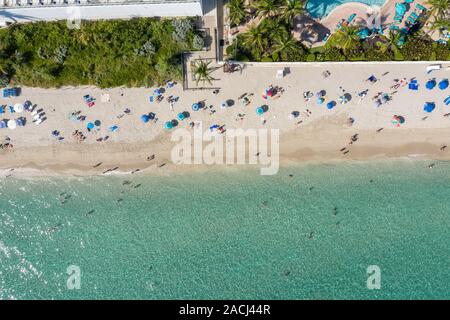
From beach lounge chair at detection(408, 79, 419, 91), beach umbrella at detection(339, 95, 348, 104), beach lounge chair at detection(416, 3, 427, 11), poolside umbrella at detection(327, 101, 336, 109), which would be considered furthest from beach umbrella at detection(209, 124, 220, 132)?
beach lounge chair at detection(416, 3, 427, 11)

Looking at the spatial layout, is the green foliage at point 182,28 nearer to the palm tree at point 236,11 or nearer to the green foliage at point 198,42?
the green foliage at point 198,42

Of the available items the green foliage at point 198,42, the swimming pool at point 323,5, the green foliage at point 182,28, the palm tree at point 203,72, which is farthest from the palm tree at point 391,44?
the green foliage at point 182,28

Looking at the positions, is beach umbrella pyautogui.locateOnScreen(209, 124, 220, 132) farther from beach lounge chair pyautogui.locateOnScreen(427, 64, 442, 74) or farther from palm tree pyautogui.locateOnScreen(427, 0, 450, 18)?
palm tree pyautogui.locateOnScreen(427, 0, 450, 18)

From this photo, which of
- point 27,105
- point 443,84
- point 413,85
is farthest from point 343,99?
point 27,105

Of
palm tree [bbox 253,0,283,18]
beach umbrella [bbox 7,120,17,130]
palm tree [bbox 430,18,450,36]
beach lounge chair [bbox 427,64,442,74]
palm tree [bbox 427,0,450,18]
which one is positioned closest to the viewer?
palm tree [bbox 427,0,450,18]
